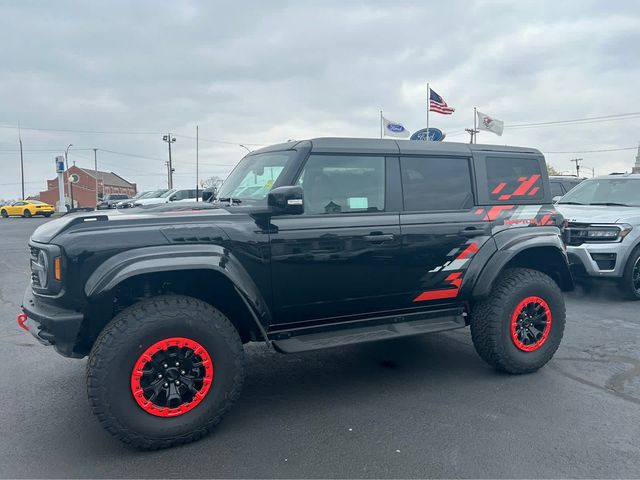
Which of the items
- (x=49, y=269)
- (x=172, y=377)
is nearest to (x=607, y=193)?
(x=172, y=377)

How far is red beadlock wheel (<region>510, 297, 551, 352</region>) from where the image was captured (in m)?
4.43

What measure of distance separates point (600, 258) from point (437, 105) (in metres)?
15.8

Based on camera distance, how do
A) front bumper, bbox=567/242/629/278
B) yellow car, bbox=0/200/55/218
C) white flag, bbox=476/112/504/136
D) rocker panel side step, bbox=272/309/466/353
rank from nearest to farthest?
rocker panel side step, bbox=272/309/466/353, front bumper, bbox=567/242/629/278, white flag, bbox=476/112/504/136, yellow car, bbox=0/200/55/218

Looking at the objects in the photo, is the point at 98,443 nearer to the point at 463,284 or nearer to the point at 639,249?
the point at 463,284

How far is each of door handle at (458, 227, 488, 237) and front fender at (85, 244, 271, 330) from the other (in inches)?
71.5

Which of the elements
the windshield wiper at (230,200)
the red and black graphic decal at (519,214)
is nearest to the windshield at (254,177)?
the windshield wiper at (230,200)

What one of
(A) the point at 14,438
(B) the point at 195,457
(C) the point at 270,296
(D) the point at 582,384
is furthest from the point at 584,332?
(A) the point at 14,438

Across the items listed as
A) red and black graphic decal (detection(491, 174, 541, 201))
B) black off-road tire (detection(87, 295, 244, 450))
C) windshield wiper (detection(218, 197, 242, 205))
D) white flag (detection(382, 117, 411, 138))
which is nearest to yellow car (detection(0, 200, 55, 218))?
white flag (detection(382, 117, 411, 138))

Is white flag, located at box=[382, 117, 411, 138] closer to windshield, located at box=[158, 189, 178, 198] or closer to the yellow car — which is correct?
windshield, located at box=[158, 189, 178, 198]

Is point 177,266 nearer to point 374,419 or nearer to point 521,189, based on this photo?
point 374,419

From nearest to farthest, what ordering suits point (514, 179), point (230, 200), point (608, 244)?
point (230, 200)
point (514, 179)
point (608, 244)

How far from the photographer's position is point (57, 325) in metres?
3.09

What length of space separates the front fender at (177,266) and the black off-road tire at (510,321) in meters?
1.97

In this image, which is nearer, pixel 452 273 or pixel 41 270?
pixel 41 270
